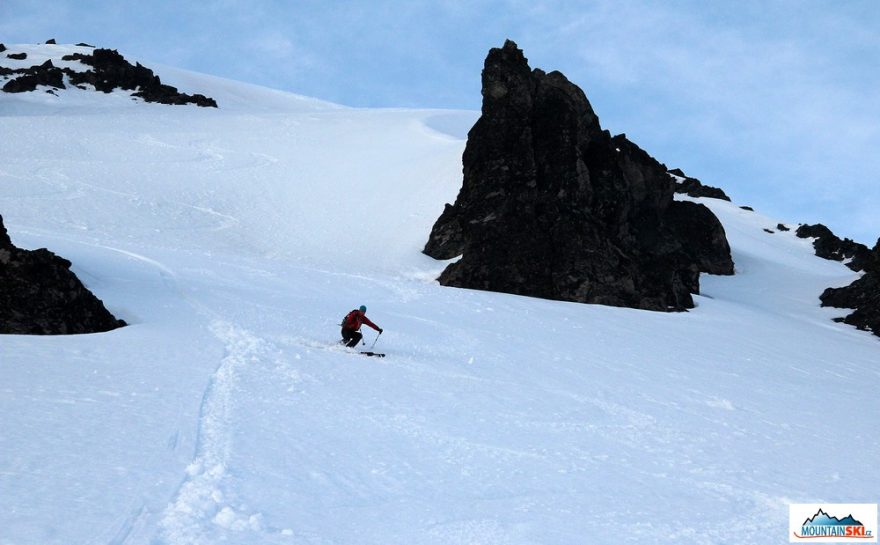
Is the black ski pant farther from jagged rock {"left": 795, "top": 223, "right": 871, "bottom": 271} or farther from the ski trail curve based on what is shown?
jagged rock {"left": 795, "top": 223, "right": 871, "bottom": 271}

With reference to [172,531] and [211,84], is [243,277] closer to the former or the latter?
[172,531]

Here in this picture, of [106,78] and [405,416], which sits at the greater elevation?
[106,78]

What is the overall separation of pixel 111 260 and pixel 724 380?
18.6m

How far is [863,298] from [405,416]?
37832mm

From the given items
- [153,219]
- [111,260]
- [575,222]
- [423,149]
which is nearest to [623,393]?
[111,260]

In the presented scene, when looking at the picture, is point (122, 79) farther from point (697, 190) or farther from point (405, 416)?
point (405, 416)

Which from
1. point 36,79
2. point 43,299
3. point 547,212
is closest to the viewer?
point 43,299

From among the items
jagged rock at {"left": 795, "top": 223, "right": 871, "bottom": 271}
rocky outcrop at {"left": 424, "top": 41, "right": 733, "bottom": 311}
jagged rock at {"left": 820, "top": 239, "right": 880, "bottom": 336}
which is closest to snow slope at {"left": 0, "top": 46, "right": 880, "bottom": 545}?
jagged rock at {"left": 820, "top": 239, "right": 880, "bottom": 336}

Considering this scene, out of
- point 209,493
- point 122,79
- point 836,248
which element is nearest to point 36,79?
point 122,79

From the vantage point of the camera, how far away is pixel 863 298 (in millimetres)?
38438

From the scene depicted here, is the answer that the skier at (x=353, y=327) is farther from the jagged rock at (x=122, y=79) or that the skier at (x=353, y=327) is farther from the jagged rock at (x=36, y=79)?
the jagged rock at (x=122, y=79)

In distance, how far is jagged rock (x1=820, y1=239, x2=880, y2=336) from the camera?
35.0 meters

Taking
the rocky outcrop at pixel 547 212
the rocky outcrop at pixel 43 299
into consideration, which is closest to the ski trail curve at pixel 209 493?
the rocky outcrop at pixel 43 299

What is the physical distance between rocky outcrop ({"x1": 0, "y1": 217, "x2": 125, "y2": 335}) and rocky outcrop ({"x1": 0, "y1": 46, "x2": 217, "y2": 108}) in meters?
68.1
